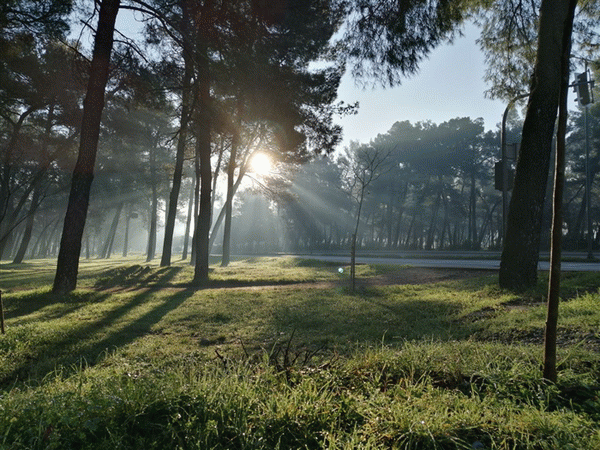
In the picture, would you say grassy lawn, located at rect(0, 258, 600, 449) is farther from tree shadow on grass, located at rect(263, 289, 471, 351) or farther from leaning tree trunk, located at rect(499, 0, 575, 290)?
leaning tree trunk, located at rect(499, 0, 575, 290)

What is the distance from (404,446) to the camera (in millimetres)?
2297

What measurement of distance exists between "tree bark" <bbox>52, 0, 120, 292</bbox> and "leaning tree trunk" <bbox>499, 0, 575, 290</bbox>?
1031 cm

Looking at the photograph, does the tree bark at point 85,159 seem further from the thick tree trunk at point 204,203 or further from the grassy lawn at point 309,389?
the grassy lawn at point 309,389

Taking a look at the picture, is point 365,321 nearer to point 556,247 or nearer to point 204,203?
point 556,247

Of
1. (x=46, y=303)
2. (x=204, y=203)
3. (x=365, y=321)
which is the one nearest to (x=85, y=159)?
(x=46, y=303)

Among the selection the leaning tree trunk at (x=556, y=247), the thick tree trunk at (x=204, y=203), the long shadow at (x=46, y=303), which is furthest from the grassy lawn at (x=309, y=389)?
the thick tree trunk at (x=204, y=203)

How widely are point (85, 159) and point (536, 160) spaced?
426 inches

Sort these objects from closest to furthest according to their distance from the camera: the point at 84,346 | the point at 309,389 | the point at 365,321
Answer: the point at 309,389, the point at 84,346, the point at 365,321

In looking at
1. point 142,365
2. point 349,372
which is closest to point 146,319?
point 142,365

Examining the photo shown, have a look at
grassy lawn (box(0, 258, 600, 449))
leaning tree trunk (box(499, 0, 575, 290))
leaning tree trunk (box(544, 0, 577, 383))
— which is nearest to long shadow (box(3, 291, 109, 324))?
grassy lawn (box(0, 258, 600, 449))

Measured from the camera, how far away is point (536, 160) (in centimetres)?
842

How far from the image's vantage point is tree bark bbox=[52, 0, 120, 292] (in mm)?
10352

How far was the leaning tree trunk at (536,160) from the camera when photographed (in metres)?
8.35

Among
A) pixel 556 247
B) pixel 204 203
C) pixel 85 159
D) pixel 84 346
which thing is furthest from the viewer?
pixel 204 203
